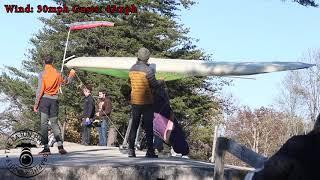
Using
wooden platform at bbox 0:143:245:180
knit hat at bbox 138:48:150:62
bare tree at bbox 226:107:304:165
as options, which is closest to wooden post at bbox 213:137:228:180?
wooden platform at bbox 0:143:245:180

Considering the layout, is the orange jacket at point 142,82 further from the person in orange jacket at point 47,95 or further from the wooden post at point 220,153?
the wooden post at point 220,153

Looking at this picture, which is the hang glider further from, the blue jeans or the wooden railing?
the wooden railing

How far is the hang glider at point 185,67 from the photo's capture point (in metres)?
10.2

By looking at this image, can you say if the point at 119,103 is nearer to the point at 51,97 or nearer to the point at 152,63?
the point at 152,63

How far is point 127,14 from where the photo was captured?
113 feet

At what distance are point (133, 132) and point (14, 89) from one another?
29966 millimetres

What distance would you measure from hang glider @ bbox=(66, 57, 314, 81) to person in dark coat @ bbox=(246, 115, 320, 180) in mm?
7637

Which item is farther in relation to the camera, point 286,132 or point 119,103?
point 286,132

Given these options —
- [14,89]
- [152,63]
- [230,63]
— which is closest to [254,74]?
[230,63]

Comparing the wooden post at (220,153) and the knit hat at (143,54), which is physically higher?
the knit hat at (143,54)

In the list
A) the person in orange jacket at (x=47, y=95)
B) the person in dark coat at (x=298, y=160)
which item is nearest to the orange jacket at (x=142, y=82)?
the person in orange jacket at (x=47, y=95)

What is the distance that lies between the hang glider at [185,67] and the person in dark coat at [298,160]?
7637 millimetres

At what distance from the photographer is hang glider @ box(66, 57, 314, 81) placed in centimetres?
1025

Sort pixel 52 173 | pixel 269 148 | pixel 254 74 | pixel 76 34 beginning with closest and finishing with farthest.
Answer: pixel 52 173 < pixel 254 74 < pixel 76 34 < pixel 269 148
